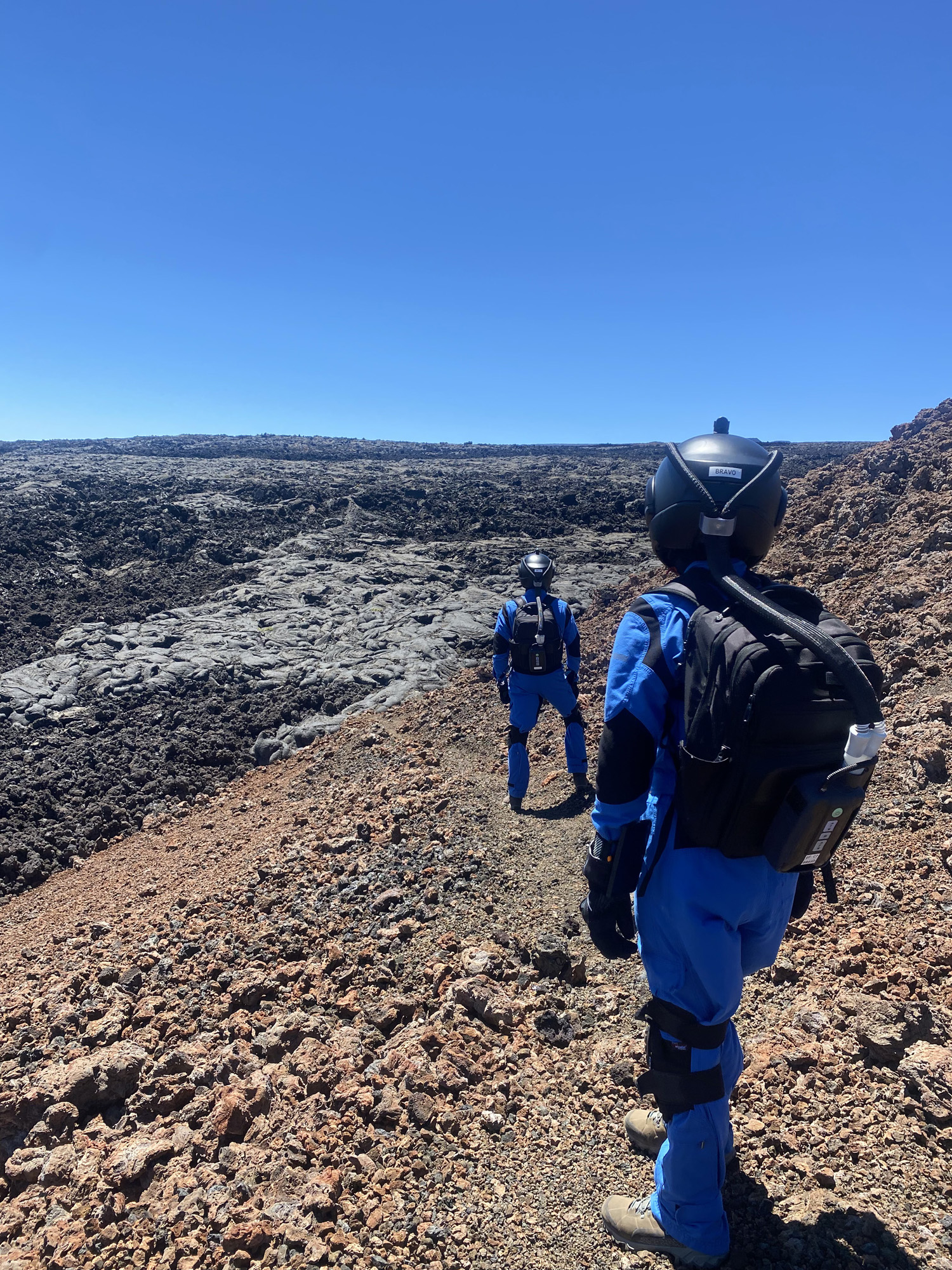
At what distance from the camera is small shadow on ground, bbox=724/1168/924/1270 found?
6.91 feet

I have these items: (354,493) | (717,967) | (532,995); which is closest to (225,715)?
(532,995)

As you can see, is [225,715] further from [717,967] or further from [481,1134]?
[717,967]

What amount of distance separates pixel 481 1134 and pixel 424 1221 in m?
0.39

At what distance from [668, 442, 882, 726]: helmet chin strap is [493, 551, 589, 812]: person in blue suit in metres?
4.06

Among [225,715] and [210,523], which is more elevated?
[210,523]

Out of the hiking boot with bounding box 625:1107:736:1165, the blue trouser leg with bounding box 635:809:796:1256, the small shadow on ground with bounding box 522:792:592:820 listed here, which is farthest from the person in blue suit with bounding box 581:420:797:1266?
the small shadow on ground with bounding box 522:792:592:820

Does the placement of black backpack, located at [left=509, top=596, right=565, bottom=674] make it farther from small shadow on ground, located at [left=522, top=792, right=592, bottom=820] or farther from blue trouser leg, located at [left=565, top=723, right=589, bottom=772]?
small shadow on ground, located at [left=522, top=792, right=592, bottom=820]

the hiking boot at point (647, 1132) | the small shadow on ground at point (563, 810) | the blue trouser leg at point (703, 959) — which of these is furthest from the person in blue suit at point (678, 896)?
the small shadow on ground at point (563, 810)

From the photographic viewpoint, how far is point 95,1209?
9.10 feet

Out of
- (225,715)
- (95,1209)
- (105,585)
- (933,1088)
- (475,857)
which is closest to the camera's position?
(933,1088)

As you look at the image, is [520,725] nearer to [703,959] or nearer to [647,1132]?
[647,1132]

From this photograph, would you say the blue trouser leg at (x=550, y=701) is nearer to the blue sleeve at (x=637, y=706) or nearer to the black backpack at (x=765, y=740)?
the blue sleeve at (x=637, y=706)

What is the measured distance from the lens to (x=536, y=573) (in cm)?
650

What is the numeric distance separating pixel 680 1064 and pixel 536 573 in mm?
4773
